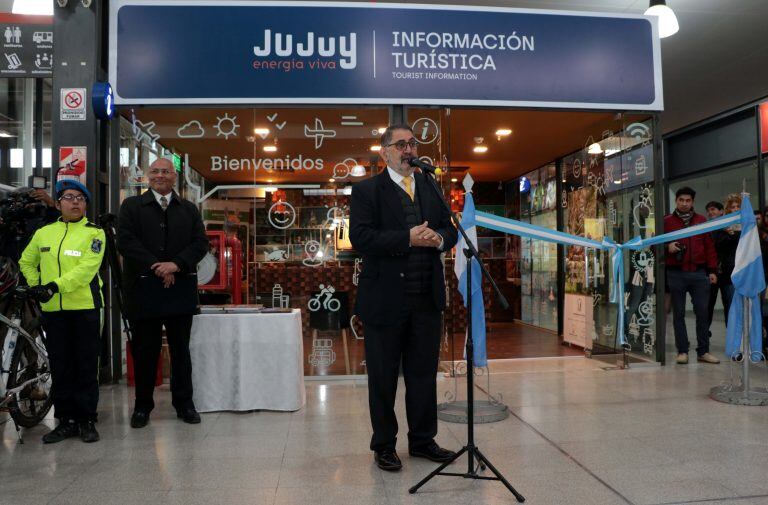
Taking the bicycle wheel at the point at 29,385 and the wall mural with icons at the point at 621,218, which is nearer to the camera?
the bicycle wheel at the point at 29,385

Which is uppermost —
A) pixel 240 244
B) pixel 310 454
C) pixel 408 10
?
pixel 408 10

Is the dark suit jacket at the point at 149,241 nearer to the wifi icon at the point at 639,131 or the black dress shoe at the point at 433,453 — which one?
the black dress shoe at the point at 433,453

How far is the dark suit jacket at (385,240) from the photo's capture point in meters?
2.94

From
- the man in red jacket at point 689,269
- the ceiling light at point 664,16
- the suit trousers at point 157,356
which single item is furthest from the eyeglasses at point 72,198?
the man in red jacket at point 689,269

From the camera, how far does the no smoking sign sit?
5008mm

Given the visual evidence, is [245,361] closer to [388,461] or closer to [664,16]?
[388,461]

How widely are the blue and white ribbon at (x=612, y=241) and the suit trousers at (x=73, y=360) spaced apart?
265 centimetres

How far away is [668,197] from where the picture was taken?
39.5ft

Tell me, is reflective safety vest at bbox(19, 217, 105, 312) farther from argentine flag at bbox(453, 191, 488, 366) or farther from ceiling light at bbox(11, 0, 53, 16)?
ceiling light at bbox(11, 0, 53, 16)

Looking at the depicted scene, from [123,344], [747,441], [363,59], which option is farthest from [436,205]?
[123,344]

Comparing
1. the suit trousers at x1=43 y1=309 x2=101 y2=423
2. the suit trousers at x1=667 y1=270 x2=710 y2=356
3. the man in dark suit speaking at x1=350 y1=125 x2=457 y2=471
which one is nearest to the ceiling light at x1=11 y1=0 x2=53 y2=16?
the suit trousers at x1=43 y1=309 x2=101 y2=423

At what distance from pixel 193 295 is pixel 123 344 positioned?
6.14 feet

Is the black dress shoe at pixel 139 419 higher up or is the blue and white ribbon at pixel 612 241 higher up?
the blue and white ribbon at pixel 612 241

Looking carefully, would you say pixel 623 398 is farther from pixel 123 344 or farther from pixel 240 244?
pixel 123 344
